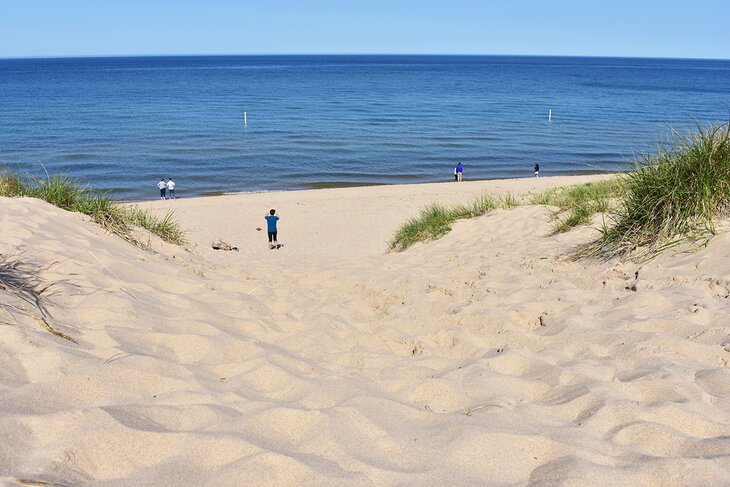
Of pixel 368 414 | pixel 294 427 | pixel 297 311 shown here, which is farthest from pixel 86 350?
pixel 297 311

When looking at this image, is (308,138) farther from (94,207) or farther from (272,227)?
(94,207)

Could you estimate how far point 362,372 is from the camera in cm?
380

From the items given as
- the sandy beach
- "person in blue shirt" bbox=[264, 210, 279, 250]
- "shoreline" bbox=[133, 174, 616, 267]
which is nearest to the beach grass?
the sandy beach

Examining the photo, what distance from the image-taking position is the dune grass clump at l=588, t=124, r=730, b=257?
225 inches

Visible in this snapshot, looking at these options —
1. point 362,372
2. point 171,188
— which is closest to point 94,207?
point 362,372

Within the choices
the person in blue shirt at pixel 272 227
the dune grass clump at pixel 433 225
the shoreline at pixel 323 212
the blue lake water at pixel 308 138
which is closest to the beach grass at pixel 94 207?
the dune grass clump at pixel 433 225

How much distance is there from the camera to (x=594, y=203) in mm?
8656

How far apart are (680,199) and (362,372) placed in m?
3.89

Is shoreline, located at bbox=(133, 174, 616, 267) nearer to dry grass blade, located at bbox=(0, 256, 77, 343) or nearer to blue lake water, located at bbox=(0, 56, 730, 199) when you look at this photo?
blue lake water, located at bbox=(0, 56, 730, 199)

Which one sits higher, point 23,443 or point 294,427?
point 23,443

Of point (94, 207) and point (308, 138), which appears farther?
point (308, 138)

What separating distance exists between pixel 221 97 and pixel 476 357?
6295cm

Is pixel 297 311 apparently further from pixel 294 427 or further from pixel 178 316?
pixel 294 427

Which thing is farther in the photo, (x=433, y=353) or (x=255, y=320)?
(x=255, y=320)
